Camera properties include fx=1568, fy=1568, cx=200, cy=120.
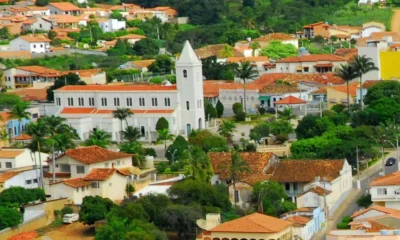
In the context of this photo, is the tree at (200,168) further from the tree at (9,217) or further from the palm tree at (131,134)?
the palm tree at (131,134)

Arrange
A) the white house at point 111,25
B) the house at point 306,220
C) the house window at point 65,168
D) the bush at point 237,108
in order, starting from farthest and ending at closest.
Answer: the white house at point 111,25, the bush at point 237,108, the house window at point 65,168, the house at point 306,220

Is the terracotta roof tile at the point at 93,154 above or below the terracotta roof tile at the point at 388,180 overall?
above

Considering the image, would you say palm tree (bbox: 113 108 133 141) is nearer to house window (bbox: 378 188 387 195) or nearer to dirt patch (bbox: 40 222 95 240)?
dirt patch (bbox: 40 222 95 240)

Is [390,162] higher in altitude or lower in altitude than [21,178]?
lower

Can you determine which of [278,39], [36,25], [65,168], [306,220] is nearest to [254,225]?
[306,220]

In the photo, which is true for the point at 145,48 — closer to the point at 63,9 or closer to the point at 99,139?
the point at 63,9

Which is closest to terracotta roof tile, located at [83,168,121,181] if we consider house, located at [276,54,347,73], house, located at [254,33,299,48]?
house, located at [276,54,347,73]

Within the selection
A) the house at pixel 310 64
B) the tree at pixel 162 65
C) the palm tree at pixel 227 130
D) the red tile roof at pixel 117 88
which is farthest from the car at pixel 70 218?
the tree at pixel 162 65
